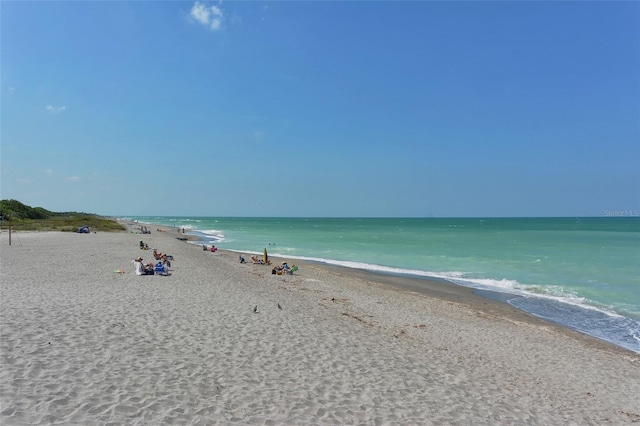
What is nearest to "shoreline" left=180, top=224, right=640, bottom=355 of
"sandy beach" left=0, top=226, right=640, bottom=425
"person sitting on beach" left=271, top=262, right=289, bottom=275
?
"sandy beach" left=0, top=226, right=640, bottom=425

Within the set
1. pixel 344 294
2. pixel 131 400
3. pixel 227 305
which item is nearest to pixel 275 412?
pixel 131 400

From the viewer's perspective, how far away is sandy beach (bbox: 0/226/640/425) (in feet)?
19.2

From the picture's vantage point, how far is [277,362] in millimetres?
7832

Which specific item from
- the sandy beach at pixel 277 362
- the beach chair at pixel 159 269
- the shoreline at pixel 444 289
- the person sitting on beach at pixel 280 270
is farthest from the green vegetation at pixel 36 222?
the sandy beach at pixel 277 362

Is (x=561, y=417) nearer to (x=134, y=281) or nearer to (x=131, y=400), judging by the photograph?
(x=131, y=400)

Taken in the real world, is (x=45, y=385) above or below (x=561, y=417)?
above

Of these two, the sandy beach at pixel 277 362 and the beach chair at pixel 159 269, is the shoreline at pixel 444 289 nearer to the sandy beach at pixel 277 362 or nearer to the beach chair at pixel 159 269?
the sandy beach at pixel 277 362

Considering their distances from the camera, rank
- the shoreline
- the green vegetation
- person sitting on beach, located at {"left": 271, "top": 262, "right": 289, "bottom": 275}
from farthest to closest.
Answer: the green vegetation → person sitting on beach, located at {"left": 271, "top": 262, "right": 289, "bottom": 275} → the shoreline

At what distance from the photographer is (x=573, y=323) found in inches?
583

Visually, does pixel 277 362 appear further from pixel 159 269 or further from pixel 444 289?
pixel 444 289

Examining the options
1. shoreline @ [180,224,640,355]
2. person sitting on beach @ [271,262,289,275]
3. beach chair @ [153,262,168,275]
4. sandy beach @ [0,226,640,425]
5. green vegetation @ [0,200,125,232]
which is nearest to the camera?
sandy beach @ [0,226,640,425]

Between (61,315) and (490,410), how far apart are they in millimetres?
9427

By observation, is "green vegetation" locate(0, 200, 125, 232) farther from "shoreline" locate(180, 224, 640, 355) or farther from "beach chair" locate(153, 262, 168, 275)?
"shoreline" locate(180, 224, 640, 355)

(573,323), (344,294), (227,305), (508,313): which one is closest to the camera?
(227,305)
